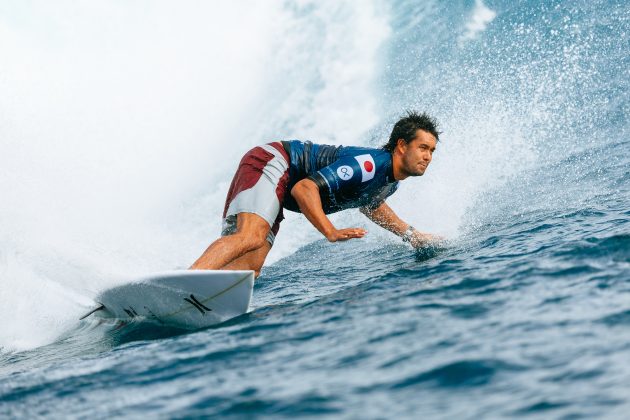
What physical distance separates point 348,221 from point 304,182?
476 cm

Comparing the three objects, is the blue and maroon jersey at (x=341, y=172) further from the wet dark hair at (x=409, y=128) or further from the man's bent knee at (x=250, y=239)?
the man's bent knee at (x=250, y=239)

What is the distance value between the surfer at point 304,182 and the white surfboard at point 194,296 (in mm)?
375

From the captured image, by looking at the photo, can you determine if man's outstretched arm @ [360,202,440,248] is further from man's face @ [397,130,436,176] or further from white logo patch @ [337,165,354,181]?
white logo patch @ [337,165,354,181]

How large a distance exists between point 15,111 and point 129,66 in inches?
443

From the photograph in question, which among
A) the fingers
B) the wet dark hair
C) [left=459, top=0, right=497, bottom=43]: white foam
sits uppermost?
[left=459, top=0, right=497, bottom=43]: white foam

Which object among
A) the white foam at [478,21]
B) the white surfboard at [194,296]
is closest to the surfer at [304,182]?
the white surfboard at [194,296]

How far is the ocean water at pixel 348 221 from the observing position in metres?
→ 2.86

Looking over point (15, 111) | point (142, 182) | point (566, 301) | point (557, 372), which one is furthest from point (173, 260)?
point (557, 372)

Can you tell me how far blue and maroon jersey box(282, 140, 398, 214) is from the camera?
569cm

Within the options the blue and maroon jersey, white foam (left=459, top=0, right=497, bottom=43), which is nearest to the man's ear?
the blue and maroon jersey

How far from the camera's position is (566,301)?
352 cm

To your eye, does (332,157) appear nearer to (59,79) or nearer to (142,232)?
(142,232)

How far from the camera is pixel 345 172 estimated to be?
5703 millimetres

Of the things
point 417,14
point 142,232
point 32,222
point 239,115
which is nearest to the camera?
point 32,222
